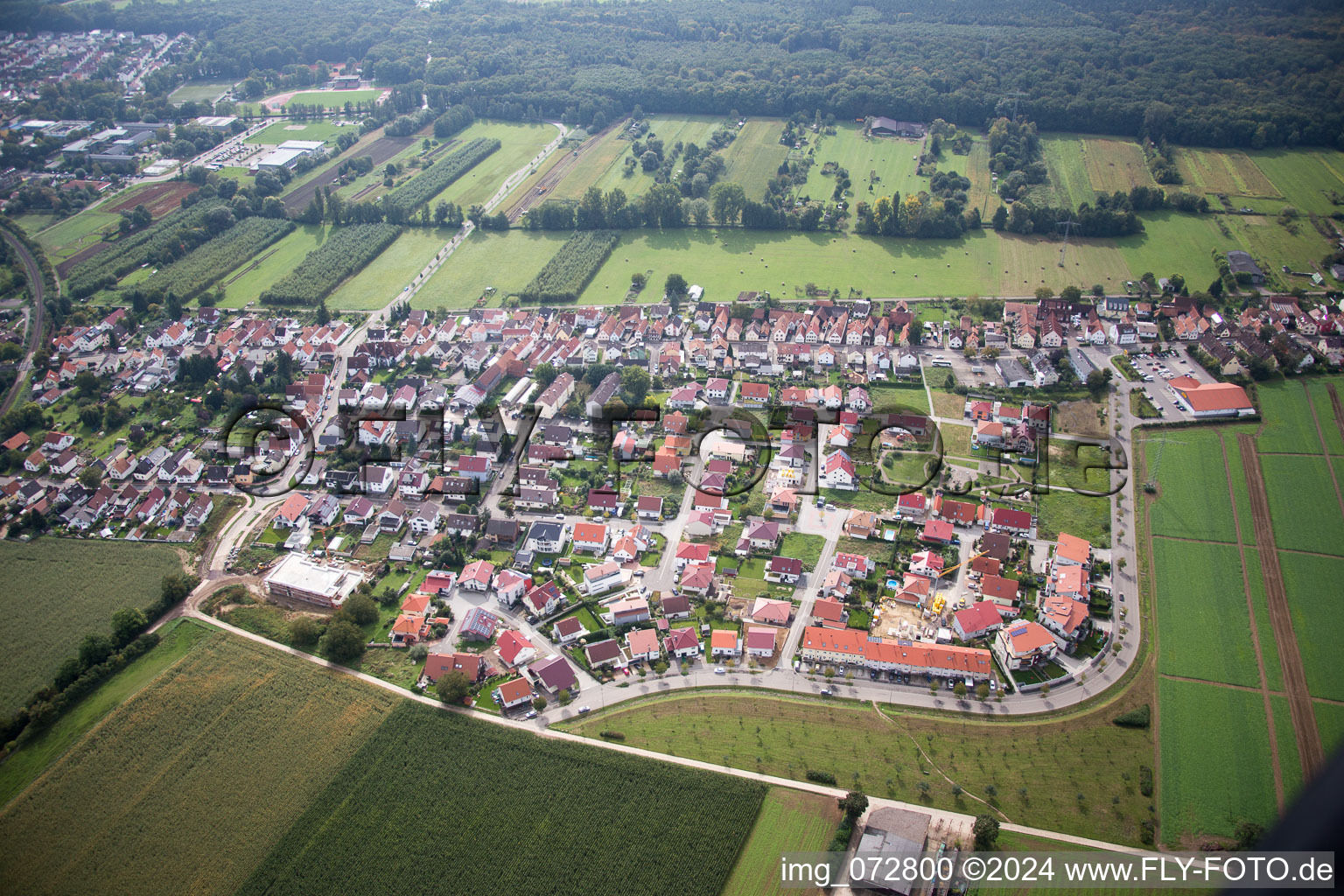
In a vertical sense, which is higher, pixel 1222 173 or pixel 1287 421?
pixel 1222 173

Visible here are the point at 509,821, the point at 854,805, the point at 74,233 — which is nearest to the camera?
the point at 854,805

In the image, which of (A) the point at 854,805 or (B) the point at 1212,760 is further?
(B) the point at 1212,760

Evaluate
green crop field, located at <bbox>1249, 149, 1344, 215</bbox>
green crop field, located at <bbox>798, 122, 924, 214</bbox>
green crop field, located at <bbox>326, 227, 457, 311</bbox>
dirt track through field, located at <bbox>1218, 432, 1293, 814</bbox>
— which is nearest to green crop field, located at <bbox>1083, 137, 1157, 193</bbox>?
green crop field, located at <bbox>1249, 149, 1344, 215</bbox>

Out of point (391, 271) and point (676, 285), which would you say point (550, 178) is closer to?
point (391, 271)

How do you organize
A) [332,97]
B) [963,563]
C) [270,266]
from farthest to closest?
1. [332,97]
2. [270,266]
3. [963,563]

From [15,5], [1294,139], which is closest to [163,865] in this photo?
[1294,139]

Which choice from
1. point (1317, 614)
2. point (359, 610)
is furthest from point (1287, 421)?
point (359, 610)

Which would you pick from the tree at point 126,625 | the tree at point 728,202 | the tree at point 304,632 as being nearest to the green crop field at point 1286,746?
the tree at point 304,632
